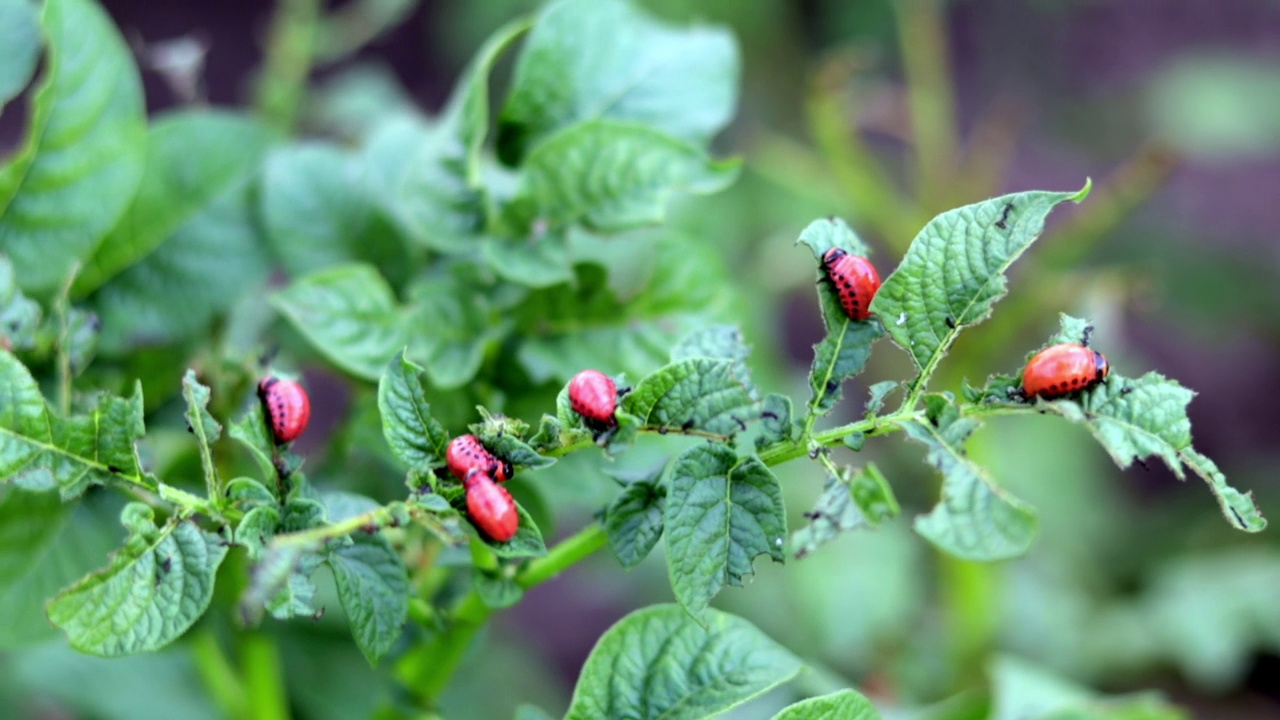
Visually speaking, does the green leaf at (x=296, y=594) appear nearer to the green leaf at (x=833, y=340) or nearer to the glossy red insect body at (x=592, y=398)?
the glossy red insect body at (x=592, y=398)

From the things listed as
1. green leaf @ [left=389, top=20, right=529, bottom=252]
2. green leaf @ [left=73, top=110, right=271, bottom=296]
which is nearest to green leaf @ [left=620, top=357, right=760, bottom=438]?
green leaf @ [left=389, top=20, right=529, bottom=252]

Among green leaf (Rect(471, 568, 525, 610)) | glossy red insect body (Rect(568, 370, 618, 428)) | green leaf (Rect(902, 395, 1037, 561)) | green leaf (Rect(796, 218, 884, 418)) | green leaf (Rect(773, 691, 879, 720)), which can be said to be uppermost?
green leaf (Rect(796, 218, 884, 418))

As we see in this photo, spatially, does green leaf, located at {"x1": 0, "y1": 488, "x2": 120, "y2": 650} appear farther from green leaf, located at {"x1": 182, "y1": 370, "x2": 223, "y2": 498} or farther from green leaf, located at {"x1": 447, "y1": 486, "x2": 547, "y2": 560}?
green leaf, located at {"x1": 447, "y1": 486, "x2": 547, "y2": 560}

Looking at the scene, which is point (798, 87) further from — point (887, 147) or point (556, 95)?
point (556, 95)

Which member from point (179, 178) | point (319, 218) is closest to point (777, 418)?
point (319, 218)

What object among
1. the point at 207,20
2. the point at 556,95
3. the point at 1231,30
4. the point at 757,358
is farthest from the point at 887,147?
the point at 556,95
